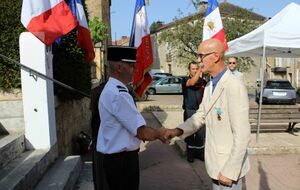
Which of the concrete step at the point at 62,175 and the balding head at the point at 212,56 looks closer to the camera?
the balding head at the point at 212,56

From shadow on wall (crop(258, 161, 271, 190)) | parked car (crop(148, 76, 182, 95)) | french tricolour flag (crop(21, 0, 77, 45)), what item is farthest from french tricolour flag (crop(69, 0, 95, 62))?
parked car (crop(148, 76, 182, 95))

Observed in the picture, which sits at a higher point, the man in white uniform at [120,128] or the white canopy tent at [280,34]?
the white canopy tent at [280,34]

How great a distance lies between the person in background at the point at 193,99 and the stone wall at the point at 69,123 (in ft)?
7.31

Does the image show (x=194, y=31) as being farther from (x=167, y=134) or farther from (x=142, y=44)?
(x=167, y=134)

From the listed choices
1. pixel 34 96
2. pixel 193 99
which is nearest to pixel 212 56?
pixel 34 96

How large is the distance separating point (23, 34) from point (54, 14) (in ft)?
2.31

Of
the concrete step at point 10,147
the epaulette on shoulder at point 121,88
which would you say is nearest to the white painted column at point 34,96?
the concrete step at point 10,147

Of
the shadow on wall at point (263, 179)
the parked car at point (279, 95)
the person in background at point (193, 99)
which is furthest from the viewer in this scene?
the parked car at point (279, 95)

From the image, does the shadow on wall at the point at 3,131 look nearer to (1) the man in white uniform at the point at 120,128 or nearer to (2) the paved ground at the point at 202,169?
(2) the paved ground at the point at 202,169

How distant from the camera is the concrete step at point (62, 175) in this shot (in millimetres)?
4781

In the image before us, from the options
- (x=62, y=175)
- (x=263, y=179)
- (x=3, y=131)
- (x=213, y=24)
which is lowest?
(x=263, y=179)

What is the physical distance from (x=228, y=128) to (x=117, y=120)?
96cm

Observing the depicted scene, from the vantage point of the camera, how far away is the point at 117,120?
3635mm

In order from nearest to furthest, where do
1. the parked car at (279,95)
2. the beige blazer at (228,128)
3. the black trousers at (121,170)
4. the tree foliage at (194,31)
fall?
the beige blazer at (228,128), the black trousers at (121,170), the parked car at (279,95), the tree foliage at (194,31)
